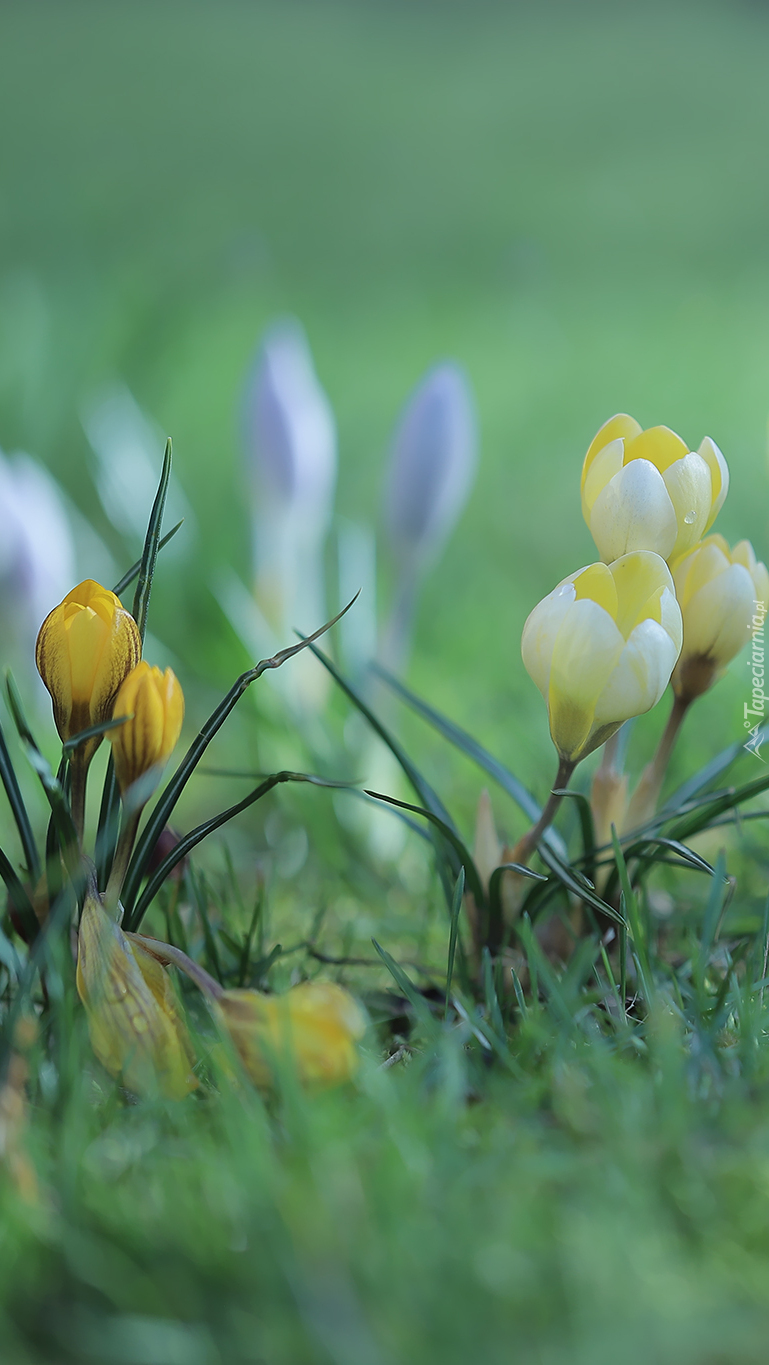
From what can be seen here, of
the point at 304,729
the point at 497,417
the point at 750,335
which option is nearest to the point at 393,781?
the point at 304,729

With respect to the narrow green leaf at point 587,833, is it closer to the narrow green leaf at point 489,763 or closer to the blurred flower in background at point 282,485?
the narrow green leaf at point 489,763

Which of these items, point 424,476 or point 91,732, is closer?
point 91,732

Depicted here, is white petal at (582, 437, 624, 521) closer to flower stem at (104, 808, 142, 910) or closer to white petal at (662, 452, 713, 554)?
white petal at (662, 452, 713, 554)

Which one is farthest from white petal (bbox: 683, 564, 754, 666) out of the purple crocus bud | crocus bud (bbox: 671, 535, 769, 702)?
the purple crocus bud

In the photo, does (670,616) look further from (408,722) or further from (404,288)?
(404,288)

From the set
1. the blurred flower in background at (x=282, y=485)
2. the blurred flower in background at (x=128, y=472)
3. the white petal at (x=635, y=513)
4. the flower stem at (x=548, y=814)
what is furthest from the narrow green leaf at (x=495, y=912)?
the blurred flower in background at (x=128, y=472)

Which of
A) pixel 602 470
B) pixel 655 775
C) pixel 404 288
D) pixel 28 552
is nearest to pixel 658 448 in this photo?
pixel 602 470

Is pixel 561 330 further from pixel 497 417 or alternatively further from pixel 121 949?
pixel 121 949
